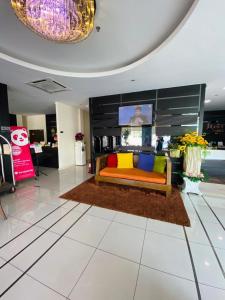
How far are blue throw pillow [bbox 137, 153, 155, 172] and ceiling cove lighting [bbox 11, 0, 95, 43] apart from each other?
2768mm

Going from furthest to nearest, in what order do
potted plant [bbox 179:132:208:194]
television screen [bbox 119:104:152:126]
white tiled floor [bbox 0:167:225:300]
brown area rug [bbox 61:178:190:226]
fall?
1. television screen [bbox 119:104:152:126]
2. potted plant [bbox 179:132:208:194]
3. brown area rug [bbox 61:178:190:226]
4. white tiled floor [bbox 0:167:225:300]

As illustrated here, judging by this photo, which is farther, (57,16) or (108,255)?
(108,255)

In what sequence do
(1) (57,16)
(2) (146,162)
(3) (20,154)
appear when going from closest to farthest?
(1) (57,16) → (2) (146,162) → (3) (20,154)

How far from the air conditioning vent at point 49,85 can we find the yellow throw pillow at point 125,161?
A: 234cm

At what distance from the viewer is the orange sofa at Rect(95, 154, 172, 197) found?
110 inches

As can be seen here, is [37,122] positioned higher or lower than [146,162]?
higher

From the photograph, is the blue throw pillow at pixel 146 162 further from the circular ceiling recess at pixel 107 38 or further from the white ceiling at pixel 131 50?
the circular ceiling recess at pixel 107 38

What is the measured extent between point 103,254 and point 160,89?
12.4 ft

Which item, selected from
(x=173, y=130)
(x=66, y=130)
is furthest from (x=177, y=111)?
(x=66, y=130)

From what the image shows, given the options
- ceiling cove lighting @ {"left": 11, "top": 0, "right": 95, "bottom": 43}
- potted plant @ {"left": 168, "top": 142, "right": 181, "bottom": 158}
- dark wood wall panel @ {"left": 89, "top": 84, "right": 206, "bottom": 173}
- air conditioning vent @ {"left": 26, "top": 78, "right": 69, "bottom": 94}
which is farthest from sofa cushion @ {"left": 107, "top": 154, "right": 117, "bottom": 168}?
ceiling cove lighting @ {"left": 11, "top": 0, "right": 95, "bottom": 43}

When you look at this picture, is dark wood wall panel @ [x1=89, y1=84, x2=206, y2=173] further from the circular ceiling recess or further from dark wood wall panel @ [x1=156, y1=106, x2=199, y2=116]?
the circular ceiling recess

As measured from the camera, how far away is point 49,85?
336 cm

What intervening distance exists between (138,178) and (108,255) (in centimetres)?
170

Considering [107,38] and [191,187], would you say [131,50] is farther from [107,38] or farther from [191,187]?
[191,187]
